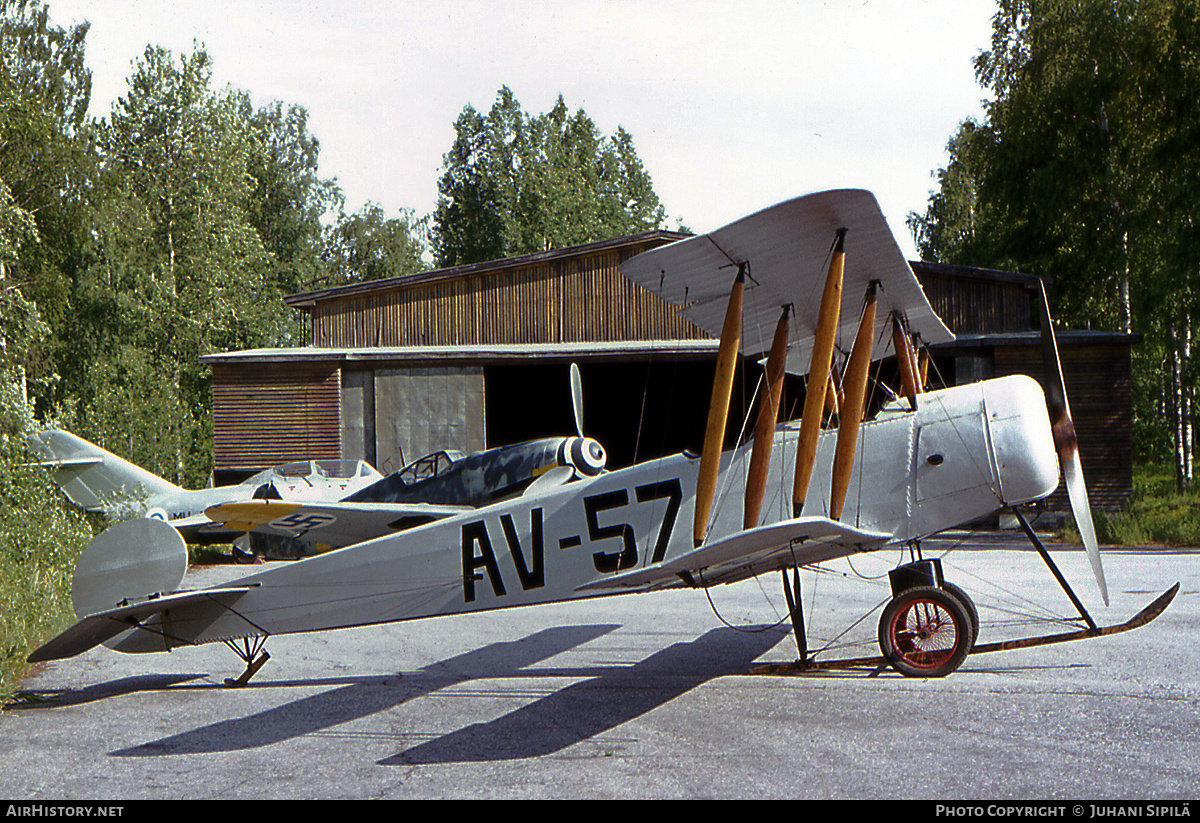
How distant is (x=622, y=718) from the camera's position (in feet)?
20.4

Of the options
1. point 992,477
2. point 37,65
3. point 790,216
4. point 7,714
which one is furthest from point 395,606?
point 37,65

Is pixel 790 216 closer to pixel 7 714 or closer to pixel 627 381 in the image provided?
pixel 7 714

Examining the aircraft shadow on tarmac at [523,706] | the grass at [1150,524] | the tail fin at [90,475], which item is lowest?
the aircraft shadow on tarmac at [523,706]

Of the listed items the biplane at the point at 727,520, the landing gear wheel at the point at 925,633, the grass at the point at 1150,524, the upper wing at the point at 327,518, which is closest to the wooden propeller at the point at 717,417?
the biplane at the point at 727,520

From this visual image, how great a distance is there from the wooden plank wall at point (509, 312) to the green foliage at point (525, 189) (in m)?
28.6

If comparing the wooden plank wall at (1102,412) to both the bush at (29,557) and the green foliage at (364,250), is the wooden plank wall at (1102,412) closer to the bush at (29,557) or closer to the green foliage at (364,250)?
the bush at (29,557)

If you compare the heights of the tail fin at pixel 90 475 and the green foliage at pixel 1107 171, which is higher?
the green foliage at pixel 1107 171

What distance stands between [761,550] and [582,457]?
577cm

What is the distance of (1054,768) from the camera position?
15.9 ft

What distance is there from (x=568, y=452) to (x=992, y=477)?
5697 millimetres

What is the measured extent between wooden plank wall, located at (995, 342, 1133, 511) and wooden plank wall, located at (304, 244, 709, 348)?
26.3ft

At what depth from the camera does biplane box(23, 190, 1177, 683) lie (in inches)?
258

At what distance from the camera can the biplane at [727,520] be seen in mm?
6551

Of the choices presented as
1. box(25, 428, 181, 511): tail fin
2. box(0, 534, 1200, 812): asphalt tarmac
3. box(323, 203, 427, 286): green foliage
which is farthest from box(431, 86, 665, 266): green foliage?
box(0, 534, 1200, 812): asphalt tarmac
